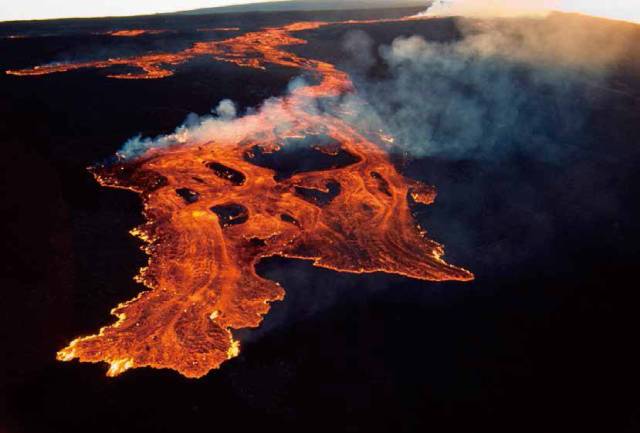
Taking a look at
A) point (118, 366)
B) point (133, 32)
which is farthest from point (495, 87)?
point (133, 32)

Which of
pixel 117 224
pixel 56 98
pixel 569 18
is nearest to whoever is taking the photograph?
pixel 117 224

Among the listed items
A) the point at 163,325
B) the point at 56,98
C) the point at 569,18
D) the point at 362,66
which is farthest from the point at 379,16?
the point at 163,325

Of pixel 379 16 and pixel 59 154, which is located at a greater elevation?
pixel 379 16

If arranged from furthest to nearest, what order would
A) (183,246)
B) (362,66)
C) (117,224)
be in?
1. (362,66)
2. (117,224)
3. (183,246)

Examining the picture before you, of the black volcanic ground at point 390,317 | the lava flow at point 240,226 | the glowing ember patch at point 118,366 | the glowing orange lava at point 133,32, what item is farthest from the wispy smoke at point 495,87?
the glowing orange lava at point 133,32

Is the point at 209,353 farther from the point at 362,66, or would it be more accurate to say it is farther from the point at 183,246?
the point at 362,66

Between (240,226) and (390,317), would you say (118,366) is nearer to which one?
(240,226)

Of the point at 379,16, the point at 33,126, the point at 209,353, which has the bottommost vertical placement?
the point at 209,353

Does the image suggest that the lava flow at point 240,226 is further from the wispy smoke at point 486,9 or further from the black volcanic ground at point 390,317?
the wispy smoke at point 486,9
